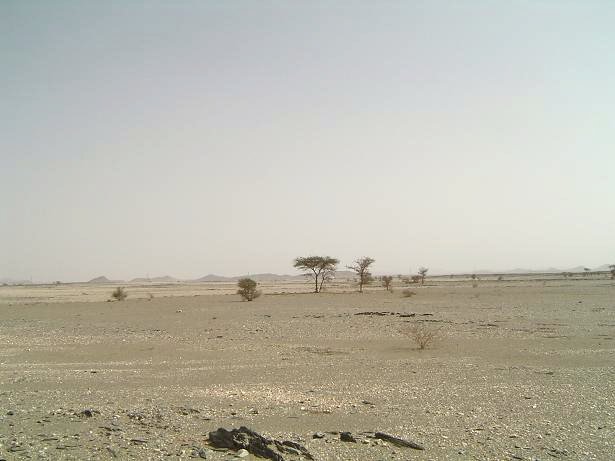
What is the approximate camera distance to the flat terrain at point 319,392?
7926 millimetres

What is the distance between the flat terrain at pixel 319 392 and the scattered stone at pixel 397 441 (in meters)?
0.15

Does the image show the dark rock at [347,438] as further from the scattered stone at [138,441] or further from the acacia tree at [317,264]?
the acacia tree at [317,264]

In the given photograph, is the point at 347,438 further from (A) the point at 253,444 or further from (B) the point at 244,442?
(B) the point at 244,442

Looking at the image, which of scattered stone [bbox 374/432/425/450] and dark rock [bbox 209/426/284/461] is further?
scattered stone [bbox 374/432/425/450]

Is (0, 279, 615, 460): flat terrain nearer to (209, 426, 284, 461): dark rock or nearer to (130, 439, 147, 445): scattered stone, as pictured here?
(130, 439, 147, 445): scattered stone

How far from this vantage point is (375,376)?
45.4ft

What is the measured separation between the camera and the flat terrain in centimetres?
793

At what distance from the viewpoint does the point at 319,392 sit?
12016mm

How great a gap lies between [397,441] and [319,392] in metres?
4.03

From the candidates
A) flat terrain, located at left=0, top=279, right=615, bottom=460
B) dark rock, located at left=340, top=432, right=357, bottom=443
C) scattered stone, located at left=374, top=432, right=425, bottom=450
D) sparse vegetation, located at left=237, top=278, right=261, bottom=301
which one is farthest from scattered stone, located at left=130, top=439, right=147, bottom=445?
sparse vegetation, located at left=237, top=278, right=261, bottom=301

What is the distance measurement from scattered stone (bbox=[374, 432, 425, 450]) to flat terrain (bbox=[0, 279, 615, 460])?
0.15 meters

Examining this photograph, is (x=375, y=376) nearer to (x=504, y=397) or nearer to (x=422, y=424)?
(x=504, y=397)

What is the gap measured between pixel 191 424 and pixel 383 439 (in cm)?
335

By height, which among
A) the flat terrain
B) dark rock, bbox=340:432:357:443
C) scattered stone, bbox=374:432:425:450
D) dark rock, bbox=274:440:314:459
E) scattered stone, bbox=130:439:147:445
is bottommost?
the flat terrain
